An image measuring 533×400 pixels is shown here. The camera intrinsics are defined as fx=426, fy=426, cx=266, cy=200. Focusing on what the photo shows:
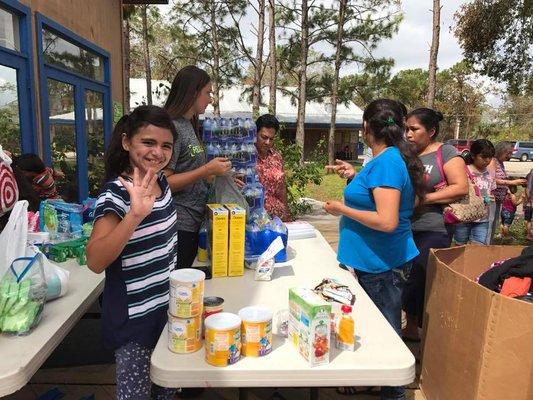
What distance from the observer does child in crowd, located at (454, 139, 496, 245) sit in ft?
13.6

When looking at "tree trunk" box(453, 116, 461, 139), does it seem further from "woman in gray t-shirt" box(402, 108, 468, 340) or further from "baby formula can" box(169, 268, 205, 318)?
"baby formula can" box(169, 268, 205, 318)

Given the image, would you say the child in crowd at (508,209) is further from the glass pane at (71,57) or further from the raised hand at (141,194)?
the raised hand at (141,194)

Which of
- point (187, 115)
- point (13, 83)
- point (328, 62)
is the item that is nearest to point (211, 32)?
point (328, 62)

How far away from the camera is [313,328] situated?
1299 mm

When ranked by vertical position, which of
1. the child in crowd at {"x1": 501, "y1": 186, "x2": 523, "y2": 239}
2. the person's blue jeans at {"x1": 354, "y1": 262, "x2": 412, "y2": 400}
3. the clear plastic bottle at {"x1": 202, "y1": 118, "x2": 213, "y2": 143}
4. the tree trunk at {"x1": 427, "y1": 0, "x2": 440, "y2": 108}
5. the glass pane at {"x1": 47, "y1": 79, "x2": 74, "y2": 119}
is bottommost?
the child in crowd at {"x1": 501, "y1": 186, "x2": 523, "y2": 239}

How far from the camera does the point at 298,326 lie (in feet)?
4.54

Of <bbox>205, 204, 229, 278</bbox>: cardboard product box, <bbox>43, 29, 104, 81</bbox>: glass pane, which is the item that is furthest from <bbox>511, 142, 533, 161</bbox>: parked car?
<bbox>205, 204, 229, 278</bbox>: cardboard product box

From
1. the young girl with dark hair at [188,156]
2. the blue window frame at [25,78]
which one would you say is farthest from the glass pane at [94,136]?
the young girl with dark hair at [188,156]

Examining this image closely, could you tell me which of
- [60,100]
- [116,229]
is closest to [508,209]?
[60,100]

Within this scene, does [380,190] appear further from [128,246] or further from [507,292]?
[128,246]

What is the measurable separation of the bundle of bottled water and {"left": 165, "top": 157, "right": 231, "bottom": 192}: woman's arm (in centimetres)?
36

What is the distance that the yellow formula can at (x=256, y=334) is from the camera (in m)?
1.35

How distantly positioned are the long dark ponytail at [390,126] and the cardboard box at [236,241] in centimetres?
77

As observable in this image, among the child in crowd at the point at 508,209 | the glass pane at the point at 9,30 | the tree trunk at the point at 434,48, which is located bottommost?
the child in crowd at the point at 508,209
